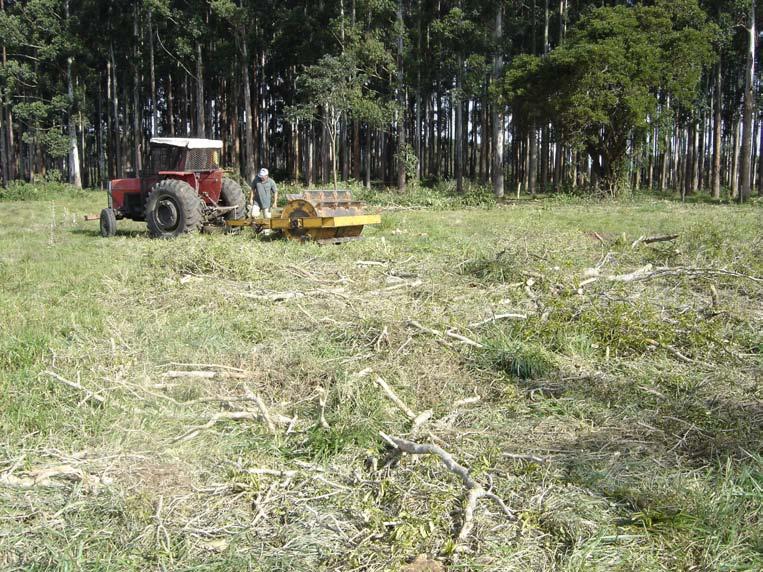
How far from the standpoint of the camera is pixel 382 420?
4211 mm

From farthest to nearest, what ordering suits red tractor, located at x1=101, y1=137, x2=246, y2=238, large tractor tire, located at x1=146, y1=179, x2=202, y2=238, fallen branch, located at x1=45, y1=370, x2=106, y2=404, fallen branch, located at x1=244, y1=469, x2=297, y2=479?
red tractor, located at x1=101, y1=137, x2=246, y2=238
large tractor tire, located at x1=146, y1=179, x2=202, y2=238
fallen branch, located at x1=45, y1=370, x2=106, y2=404
fallen branch, located at x1=244, y1=469, x2=297, y2=479

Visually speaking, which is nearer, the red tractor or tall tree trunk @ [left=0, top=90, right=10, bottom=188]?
the red tractor

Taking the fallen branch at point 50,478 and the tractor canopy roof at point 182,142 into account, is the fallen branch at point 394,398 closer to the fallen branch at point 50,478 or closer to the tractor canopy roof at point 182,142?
the fallen branch at point 50,478

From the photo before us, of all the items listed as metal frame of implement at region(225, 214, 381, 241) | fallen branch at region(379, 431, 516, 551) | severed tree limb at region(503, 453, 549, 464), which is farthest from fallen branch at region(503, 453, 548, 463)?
metal frame of implement at region(225, 214, 381, 241)

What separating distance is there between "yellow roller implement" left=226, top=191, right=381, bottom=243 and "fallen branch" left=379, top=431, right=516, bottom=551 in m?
7.91

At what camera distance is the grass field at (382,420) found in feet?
9.73

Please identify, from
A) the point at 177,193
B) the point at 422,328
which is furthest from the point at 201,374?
the point at 177,193

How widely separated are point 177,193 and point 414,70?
70.4 feet

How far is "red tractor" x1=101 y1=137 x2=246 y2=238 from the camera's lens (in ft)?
41.6

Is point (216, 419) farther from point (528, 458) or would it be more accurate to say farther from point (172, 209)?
point (172, 209)

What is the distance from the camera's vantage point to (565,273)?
307 inches

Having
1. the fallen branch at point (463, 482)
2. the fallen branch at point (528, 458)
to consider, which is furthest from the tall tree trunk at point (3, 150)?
the fallen branch at point (528, 458)

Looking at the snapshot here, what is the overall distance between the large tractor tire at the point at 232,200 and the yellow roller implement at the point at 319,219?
69.8 inches

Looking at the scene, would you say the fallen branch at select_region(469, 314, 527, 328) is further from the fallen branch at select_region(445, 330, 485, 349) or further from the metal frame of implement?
the metal frame of implement
